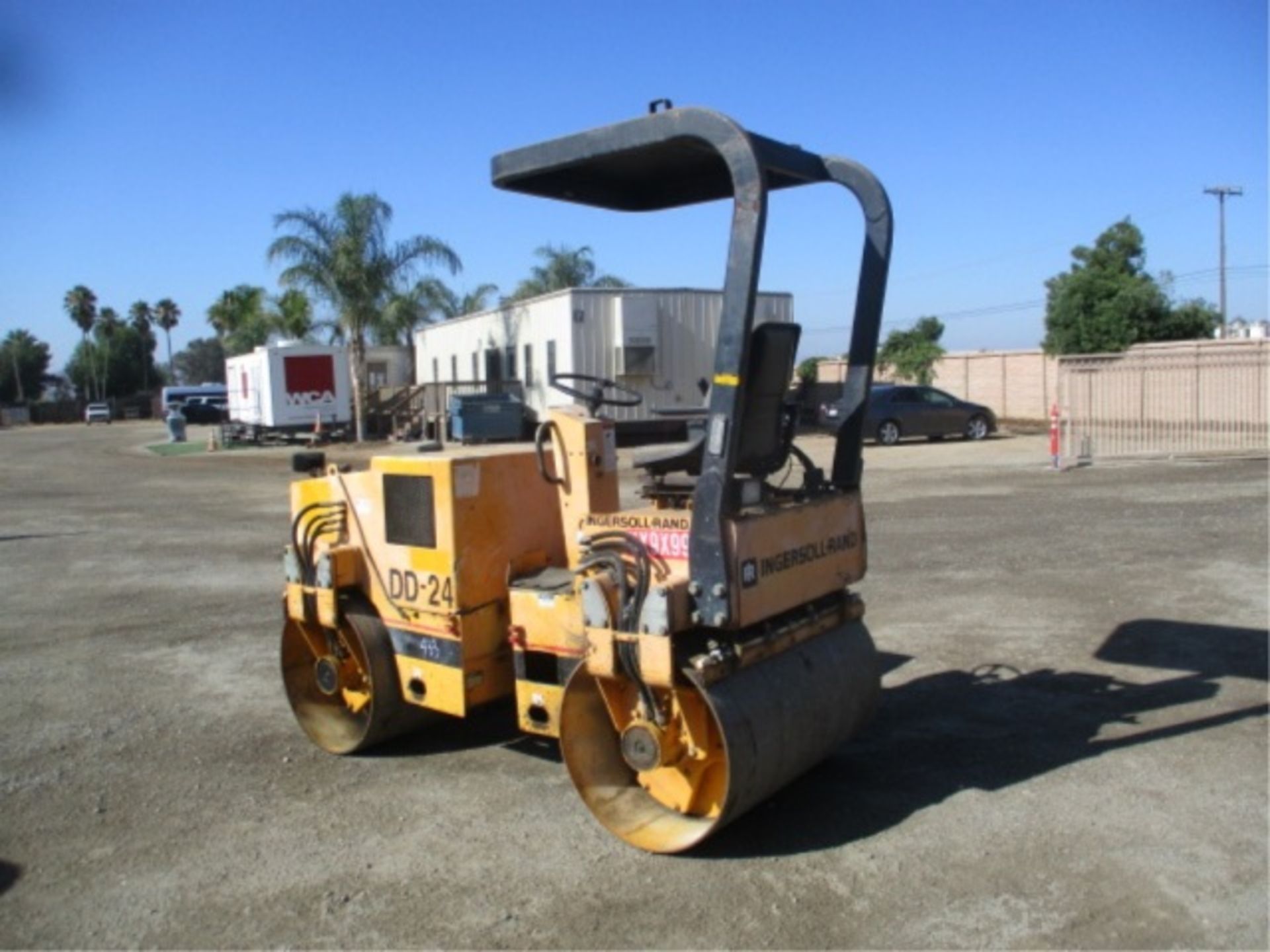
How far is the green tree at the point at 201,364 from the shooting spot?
4572 inches

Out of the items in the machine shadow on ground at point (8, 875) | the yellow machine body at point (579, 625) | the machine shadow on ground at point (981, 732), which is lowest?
the machine shadow on ground at point (8, 875)

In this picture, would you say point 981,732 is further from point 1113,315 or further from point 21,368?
point 21,368

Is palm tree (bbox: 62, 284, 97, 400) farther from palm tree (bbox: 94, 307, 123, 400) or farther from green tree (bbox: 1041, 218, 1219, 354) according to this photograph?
green tree (bbox: 1041, 218, 1219, 354)

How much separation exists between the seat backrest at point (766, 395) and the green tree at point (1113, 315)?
103 feet

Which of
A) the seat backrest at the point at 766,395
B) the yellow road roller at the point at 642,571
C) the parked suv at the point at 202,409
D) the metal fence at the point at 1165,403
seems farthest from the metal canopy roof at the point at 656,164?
the parked suv at the point at 202,409

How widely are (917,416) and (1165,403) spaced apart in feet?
23.6

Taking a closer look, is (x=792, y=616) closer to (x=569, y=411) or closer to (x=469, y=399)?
(x=569, y=411)

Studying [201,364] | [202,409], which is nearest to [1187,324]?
[202,409]

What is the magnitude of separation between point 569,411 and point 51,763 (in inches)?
125

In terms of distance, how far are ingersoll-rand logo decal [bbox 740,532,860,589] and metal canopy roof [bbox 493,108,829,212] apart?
55.0 inches

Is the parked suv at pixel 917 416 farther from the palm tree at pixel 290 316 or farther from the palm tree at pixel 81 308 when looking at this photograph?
the palm tree at pixel 81 308

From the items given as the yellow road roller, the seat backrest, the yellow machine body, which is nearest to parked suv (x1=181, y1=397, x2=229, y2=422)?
the yellow machine body

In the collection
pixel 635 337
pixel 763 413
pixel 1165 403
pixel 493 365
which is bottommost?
pixel 1165 403

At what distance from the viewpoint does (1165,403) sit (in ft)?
62.2
